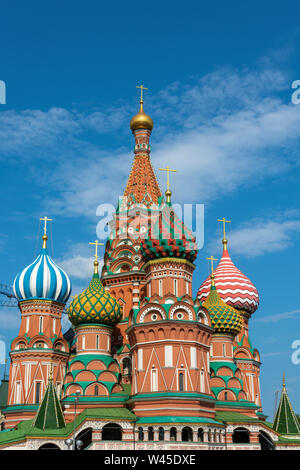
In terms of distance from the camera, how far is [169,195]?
32.9 metres

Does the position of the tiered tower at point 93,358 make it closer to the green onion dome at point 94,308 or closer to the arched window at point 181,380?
the green onion dome at point 94,308

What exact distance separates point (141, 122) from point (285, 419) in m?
21.0

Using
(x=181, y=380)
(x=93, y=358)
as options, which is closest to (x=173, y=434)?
(x=181, y=380)

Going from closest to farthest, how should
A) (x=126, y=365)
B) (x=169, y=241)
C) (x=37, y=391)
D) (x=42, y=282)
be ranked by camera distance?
1. (x=169, y=241)
2. (x=126, y=365)
3. (x=37, y=391)
4. (x=42, y=282)

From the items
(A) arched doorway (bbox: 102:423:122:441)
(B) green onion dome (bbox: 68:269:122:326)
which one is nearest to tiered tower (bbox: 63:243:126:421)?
(B) green onion dome (bbox: 68:269:122:326)

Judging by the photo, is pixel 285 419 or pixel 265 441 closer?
pixel 265 441

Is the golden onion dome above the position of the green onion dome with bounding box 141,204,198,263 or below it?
above

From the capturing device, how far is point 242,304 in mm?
39625

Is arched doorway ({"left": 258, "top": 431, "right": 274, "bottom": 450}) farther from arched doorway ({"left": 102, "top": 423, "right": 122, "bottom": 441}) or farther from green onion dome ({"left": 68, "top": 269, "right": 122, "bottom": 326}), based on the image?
green onion dome ({"left": 68, "top": 269, "right": 122, "bottom": 326})

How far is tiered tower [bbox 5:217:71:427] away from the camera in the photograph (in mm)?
34269

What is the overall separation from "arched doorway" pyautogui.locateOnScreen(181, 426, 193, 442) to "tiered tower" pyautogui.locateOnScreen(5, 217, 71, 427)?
1004 cm

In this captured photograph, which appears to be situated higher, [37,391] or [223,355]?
Answer: [223,355]

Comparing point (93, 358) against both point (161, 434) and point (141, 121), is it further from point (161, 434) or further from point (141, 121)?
point (141, 121)
